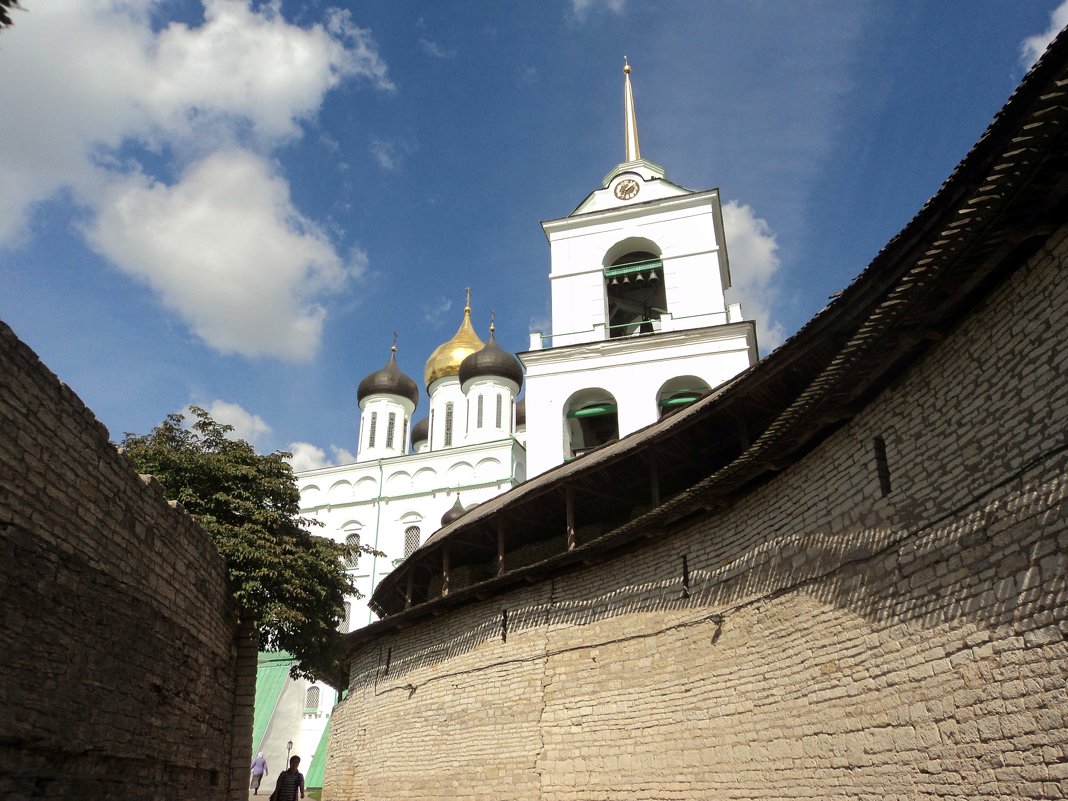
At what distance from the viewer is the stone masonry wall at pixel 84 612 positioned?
6660 mm

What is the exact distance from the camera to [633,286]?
27109mm

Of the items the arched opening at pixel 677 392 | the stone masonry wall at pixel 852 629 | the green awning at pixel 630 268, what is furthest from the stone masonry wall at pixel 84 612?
the green awning at pixel 630 268

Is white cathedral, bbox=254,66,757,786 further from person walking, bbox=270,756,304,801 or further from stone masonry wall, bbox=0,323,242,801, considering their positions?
stone masonry wall, bbox=0,323,242,801

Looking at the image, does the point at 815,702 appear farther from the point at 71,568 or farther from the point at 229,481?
the point at 229,481

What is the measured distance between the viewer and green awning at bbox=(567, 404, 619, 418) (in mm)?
24547

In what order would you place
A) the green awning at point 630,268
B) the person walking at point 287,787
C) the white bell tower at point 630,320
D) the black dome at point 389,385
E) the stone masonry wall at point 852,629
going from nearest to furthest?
the stone masonry wall at point 852,629 < the person walking at point 287,787 < the white bell tower at point 630,320 < the green awning at point 630,268 < the black dome at point 389,385

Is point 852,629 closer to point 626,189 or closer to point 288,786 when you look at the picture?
point 288,786

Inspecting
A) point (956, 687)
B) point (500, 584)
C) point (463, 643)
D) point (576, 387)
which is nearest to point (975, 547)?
point (956, 687)

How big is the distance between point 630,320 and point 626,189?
4074mm

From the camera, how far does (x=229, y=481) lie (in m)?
14.7

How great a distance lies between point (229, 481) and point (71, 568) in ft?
24.3

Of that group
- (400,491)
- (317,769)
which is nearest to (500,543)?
(317,769)

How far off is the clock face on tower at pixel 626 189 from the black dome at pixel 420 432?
73.8 ft

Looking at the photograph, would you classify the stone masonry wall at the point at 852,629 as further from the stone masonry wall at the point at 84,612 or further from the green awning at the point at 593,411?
the green awning at the point at 593,411
